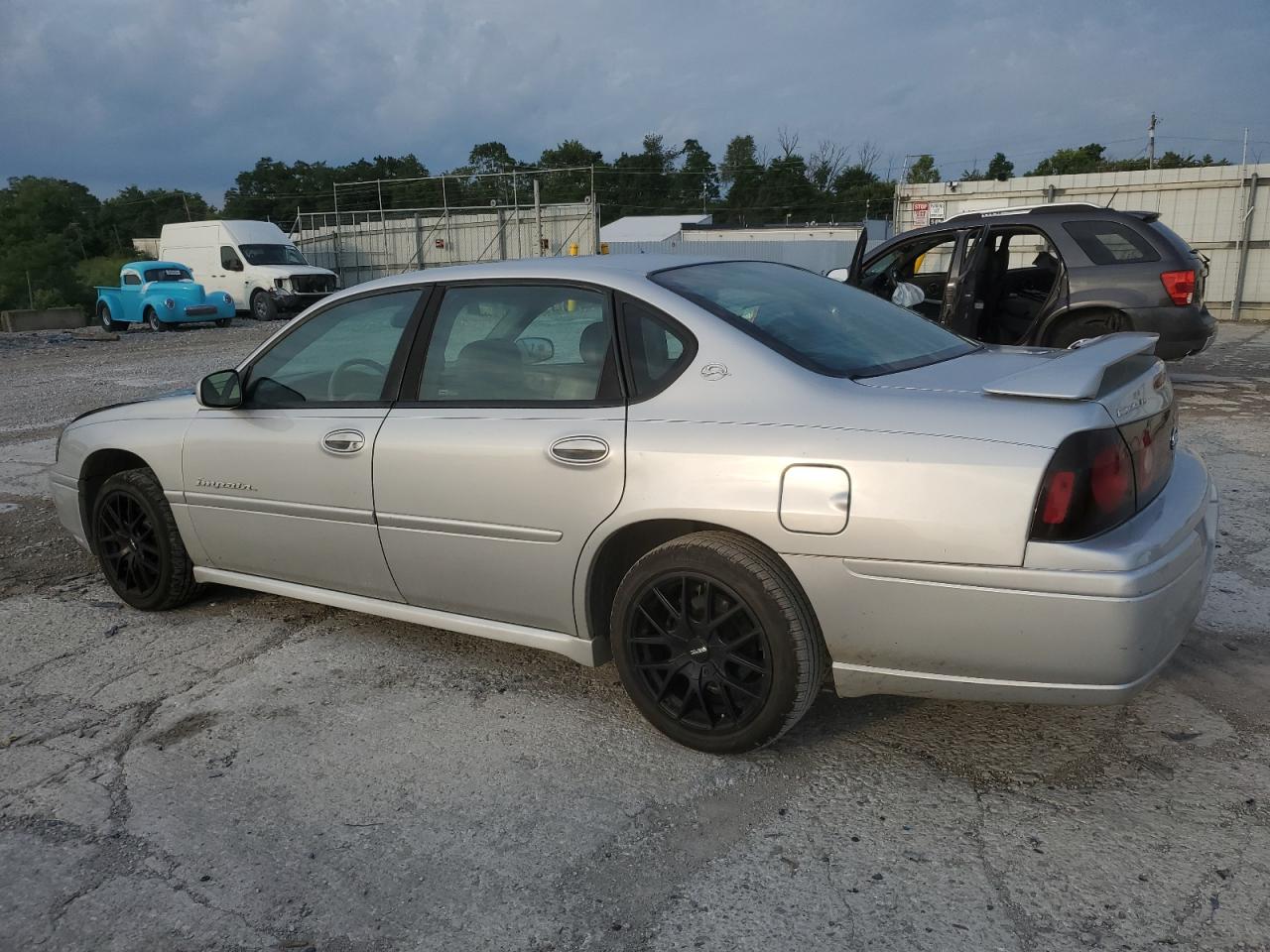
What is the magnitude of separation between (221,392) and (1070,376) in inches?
124

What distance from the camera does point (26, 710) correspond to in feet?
11.5

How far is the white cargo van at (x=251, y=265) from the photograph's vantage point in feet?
82.7

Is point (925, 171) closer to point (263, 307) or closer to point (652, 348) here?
point (263, 307)

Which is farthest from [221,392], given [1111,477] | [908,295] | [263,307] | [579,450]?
[263,307]

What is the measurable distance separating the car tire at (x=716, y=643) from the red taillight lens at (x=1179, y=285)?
6655 millimetres

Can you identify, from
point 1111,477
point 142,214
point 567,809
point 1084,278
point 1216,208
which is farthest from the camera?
point 142,214

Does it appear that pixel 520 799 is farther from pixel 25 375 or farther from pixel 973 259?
pixel 25 375

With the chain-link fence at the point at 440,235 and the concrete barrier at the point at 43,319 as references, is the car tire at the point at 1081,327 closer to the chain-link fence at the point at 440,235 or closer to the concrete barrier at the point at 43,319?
the chain-link fence at the point at 440,235

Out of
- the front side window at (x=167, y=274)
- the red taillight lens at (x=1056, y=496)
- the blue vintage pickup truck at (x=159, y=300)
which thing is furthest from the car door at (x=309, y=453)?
the front side window at (x=167, y=274)

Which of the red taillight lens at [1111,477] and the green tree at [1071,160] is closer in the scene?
the red taillight lens at [1111,477]

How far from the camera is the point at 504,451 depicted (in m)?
3.19

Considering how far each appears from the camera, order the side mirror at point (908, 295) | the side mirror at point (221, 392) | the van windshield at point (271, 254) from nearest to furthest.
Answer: the side mirror at point (221, 392), the side mirror at point (908, 295), the van windshield at point (271, 254)

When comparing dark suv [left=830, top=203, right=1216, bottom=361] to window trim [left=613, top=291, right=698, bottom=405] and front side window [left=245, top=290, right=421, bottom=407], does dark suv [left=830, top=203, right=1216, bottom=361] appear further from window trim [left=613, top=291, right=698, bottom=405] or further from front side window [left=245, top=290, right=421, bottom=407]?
window trim [left=613, top=291, right=698, bottom=405]

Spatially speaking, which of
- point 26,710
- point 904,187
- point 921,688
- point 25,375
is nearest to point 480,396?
point 921,688
